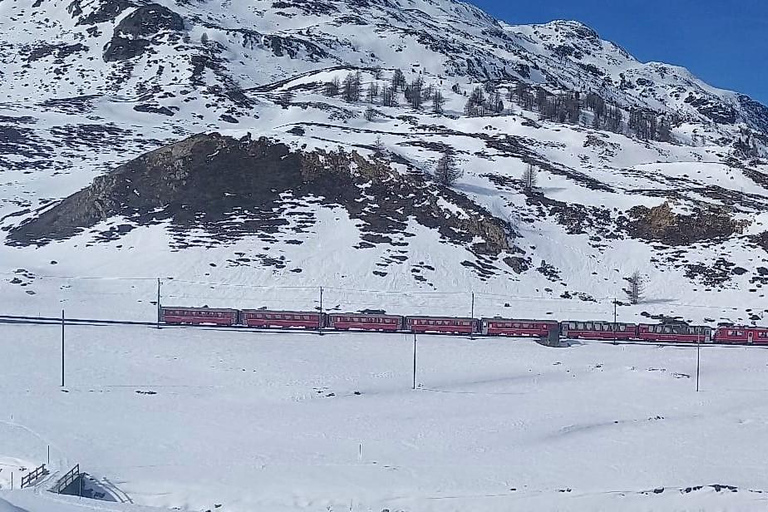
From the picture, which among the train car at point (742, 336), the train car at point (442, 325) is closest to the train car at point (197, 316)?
the train car at point (442, 325)

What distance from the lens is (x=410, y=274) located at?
69.6 metres

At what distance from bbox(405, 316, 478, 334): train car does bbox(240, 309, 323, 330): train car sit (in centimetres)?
722

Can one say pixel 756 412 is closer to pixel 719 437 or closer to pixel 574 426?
pixel 719 437

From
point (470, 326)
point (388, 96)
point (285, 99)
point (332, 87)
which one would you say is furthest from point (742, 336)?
point (332, 87)

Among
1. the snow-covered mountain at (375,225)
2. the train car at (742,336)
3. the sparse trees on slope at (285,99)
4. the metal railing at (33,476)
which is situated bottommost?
the metal railing at (33,476)

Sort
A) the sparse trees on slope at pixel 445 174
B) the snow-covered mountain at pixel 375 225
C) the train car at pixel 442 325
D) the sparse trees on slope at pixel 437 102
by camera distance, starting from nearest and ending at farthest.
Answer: the train car at pixel 442 325, the snow-covered mountain at pixel 375 225, the sparse trees on slope at pixel 445 174, the sparse trees on slope at pixel 437 102

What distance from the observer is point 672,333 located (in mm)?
57500

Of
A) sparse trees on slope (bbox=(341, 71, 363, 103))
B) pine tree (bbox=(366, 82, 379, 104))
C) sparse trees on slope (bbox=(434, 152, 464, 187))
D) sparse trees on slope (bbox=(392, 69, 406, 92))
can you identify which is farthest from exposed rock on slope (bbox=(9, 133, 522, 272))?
sparse trees on slope (bbox=(392, 69, 406, 92))

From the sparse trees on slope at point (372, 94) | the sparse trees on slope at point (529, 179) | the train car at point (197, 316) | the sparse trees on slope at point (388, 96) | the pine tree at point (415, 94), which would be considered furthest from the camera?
the sparse trees on slope at point (372, 94)

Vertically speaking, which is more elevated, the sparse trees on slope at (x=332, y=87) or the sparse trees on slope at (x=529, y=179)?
the sparse trees on slope at (x=332, y=87)

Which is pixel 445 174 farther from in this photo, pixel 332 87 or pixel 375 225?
pixel 332 87

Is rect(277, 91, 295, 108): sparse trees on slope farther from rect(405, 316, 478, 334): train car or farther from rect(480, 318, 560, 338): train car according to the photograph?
rect(480, 318, 560, 338): train car

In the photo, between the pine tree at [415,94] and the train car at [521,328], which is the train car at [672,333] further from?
the pine tree at [415,94]

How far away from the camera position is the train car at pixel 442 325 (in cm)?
5762
